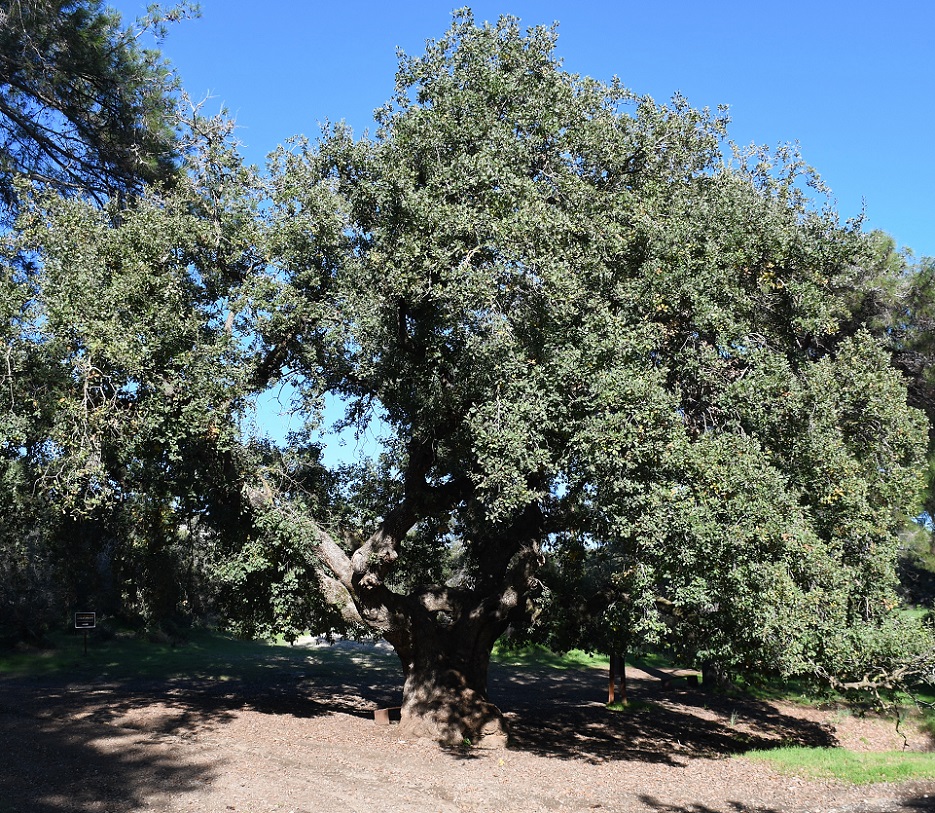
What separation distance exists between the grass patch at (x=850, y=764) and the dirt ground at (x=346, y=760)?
39 centimetres

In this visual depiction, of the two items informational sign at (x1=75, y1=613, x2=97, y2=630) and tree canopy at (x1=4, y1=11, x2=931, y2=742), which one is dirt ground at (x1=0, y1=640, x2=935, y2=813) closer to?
tree canopy at (x1=4, y1=11, x2=931, y2=742)

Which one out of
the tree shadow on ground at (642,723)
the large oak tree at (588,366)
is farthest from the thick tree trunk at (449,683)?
the tree shadow on ground at (642,723)

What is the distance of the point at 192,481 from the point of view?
12070 mm

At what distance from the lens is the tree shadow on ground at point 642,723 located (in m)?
14.3

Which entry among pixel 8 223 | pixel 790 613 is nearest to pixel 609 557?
pixel 790 613

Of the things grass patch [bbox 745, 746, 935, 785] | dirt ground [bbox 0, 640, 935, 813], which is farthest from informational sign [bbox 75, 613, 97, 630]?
grass patch [bbox 745, 746, 935, 785]

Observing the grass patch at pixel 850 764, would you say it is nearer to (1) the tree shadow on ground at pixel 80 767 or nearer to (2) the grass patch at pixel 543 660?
(1) the tree shadow on ground at pixel 80 767

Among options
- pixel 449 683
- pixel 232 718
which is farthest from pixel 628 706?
pixel 232 718

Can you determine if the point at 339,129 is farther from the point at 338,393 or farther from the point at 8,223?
the point at 8,223

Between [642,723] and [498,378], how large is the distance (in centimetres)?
1112

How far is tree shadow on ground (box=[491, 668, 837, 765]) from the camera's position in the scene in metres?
14.3

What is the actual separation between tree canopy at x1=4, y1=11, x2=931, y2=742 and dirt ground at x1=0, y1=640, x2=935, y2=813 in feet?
5.60

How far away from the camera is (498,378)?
10438mm

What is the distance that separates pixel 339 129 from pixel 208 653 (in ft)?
70.0
